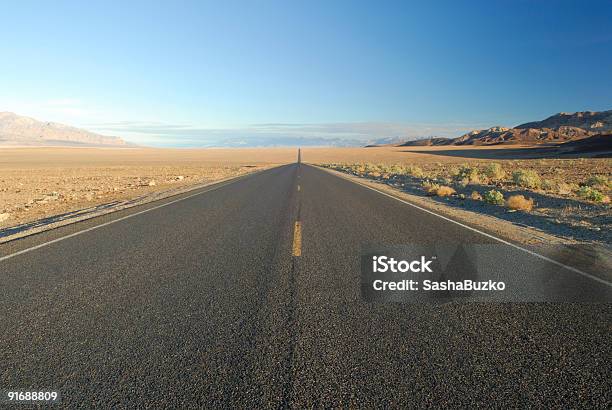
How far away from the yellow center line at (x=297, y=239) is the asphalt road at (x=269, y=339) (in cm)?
37

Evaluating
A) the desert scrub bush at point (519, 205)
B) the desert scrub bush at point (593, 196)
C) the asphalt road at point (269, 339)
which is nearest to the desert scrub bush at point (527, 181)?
the desert scrub bush at point (593, 196)

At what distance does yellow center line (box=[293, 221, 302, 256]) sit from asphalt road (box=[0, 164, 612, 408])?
367 mm

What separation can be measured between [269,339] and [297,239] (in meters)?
4.30

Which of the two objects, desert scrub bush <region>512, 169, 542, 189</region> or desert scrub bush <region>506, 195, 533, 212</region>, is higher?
desert scrub bush <region>512, 169, 542, 189</region>

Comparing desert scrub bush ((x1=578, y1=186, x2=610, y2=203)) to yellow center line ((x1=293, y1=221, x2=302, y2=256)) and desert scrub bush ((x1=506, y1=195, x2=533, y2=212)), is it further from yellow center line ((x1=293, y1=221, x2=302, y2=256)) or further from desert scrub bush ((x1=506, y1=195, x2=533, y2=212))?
yellow center line ((x1=293, y1=221, x2=302, y2=256))

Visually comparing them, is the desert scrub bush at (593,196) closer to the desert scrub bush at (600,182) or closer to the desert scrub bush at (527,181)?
the desert scrub bush at (527,181)

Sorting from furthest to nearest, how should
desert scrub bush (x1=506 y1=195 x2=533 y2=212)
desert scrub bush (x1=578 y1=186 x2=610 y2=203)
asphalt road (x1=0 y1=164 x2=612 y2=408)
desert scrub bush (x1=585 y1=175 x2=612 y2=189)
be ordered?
1. desert scrub bush (x1=585 y1=175 x2=612 y2=189)
2. desert scrub bush (x1=578 y1=186 x2=610 y2=203)
3. desert scrub bush (x1=506 y1=195 x2=533 y2=212)
4. asphalt road (x1=0 y1=164 x2=612 y2=408)

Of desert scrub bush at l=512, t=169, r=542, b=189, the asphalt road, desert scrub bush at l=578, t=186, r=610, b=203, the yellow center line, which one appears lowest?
the asphalt road

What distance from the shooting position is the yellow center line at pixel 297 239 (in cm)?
688

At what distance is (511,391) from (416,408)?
2.60ft

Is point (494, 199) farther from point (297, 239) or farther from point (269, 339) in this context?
point (269, 339)

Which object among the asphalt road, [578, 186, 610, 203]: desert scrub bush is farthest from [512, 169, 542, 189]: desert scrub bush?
the asphalt road

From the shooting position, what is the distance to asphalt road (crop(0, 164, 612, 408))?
9.23 feet

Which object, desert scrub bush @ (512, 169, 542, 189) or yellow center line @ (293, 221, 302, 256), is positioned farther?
desert scrub bush @ (512, 169, 542, 189)
